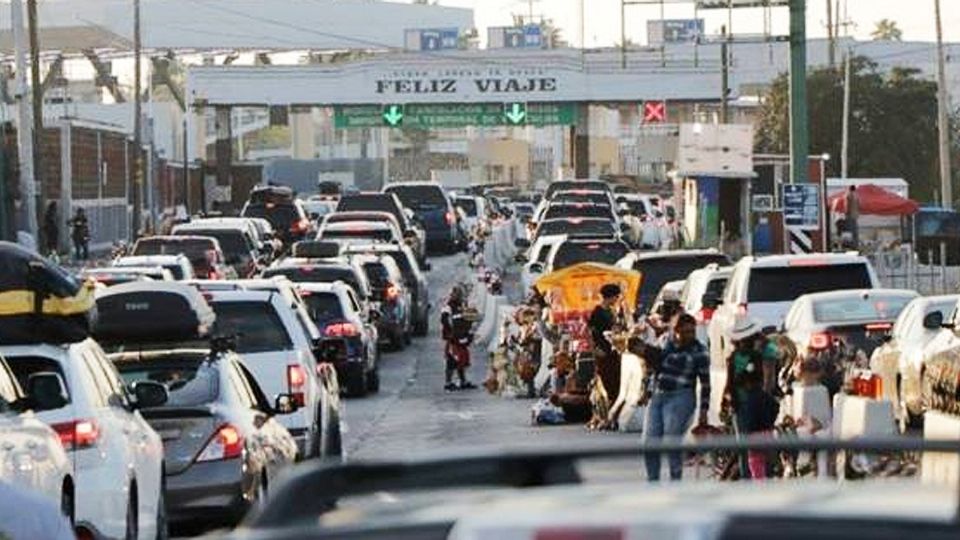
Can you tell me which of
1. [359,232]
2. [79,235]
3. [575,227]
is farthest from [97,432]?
[79,235]

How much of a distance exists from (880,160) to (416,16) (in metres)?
36.0

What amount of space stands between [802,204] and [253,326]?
67.2 feet

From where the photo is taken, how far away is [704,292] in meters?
34.8

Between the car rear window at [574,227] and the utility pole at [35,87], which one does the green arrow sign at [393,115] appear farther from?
the car rear window at [574,227]

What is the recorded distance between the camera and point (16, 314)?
1744 centimetres

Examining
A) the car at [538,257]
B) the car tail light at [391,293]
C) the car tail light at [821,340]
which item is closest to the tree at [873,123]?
the car at [538,257]

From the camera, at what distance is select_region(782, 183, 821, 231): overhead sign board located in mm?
44469

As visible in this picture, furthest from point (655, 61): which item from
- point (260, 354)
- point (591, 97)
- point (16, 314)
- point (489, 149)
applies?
point (16, 314)

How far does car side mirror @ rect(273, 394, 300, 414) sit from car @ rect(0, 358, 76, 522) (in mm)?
6227

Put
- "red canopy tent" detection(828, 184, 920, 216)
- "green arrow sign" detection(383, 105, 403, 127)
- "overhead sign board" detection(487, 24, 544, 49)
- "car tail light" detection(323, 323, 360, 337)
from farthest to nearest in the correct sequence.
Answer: "overhead sign board" detection(487, 24, 544, 49) → "green arrow sign" detection(383, 105, 403, 127) → "red canopy tent" detection(828, 184, 920, 216) → "car tail light" detection(323, 323, 360, 337)

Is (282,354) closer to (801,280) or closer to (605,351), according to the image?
(605,351)

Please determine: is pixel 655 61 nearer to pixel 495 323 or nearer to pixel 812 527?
pixel 495 323

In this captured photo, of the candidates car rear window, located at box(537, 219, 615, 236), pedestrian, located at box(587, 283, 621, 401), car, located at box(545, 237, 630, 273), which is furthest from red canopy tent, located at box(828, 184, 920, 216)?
pedestrian, located at box(587, 283, 621, 401)

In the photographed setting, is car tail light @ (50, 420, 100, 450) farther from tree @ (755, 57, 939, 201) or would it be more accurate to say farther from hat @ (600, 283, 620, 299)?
tree @ (755, 57, 939, 201)
